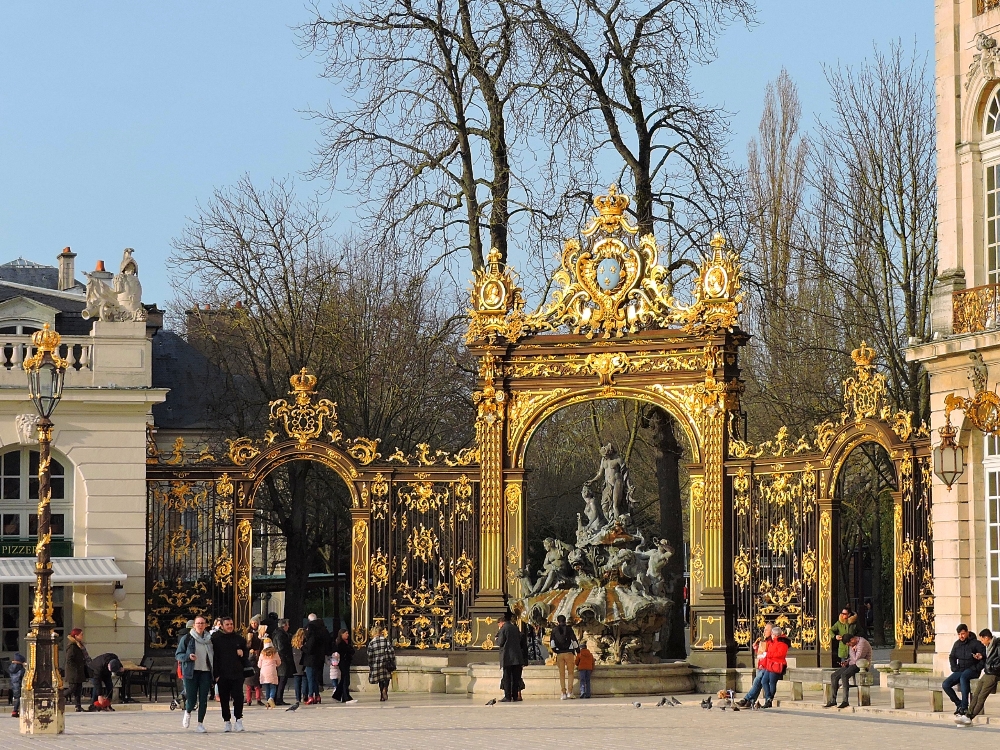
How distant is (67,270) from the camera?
44.3 m

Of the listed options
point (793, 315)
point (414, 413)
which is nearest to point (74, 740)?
point (414, 413)

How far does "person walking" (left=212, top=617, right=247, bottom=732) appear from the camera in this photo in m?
20.8

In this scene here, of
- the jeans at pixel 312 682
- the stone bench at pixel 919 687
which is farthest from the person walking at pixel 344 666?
the stone bench at pixel 919 687

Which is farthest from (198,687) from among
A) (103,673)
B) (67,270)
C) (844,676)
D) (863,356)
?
(67,270)

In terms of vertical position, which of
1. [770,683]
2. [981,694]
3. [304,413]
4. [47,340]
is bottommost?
[770,683]

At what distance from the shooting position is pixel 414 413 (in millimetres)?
36844

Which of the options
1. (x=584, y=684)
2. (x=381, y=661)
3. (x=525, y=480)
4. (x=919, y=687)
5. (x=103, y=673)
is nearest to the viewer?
(x=919, y=687)

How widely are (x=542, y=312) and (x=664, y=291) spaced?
6.25 ft

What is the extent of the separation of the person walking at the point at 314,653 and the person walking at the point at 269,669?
16.8 inches

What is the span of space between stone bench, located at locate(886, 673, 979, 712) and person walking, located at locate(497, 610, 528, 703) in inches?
176

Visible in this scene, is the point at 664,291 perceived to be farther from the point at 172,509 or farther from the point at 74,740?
the point at 74,740

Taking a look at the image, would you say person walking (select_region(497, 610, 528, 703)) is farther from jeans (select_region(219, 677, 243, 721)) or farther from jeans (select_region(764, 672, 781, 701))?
jeans (select_region(219, 677, 243, 721))

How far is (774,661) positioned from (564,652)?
10.4 feet

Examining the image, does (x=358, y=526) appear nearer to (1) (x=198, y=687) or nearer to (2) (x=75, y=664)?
(2) (x=75, y=664)
